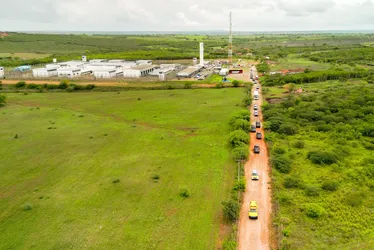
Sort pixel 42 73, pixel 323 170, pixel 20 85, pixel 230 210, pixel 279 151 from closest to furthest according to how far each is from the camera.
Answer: pixel 230 210 < pixel 323 170 < pixel 279 151 < pixel 20 85 < pixel 42 73

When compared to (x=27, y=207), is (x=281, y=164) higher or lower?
higher

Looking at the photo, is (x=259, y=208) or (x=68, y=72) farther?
(x=68, y=72)

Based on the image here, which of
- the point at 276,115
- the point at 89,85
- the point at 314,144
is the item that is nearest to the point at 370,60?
the point at 276,115

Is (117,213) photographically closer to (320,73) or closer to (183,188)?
(183,188)

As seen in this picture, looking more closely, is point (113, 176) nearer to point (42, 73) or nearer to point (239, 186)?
point (239, 186)

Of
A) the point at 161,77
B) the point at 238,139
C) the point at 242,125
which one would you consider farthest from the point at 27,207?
the point at 161,77

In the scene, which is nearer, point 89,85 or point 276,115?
point 276,115

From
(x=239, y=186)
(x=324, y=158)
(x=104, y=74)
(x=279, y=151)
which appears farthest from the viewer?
(x=104, y=74)
